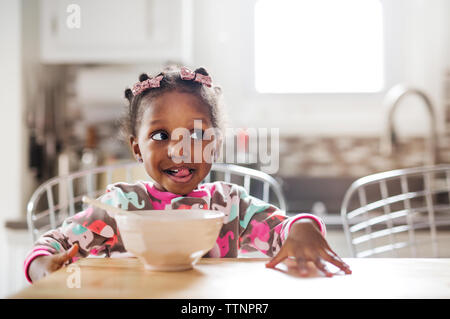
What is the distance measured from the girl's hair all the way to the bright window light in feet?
3.88

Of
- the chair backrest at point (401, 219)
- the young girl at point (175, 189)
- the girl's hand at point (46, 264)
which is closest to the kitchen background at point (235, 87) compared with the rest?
the chair backrest at point (401, 219)

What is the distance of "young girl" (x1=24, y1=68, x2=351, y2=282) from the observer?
0.64 m

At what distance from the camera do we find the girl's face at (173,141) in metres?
0.64

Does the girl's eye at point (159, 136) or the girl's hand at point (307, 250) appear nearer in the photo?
the girl's hand at point (307, 250)

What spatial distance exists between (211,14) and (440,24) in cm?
94

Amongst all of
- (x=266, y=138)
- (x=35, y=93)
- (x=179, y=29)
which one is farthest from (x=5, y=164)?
(x=266, y=138)

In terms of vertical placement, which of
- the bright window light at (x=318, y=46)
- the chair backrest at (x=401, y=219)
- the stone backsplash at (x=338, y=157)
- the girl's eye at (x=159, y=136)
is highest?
the bright window light at (x=318, y=46)

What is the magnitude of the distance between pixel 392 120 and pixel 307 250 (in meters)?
1.21

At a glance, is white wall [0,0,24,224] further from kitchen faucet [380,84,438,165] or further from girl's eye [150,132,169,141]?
kitchen faucet [380,84,438,165]

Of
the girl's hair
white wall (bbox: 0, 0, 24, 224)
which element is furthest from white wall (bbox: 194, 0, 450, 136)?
the girl's hair

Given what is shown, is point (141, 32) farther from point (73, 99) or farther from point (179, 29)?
point (73, 99)

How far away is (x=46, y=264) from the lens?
0.52 metres

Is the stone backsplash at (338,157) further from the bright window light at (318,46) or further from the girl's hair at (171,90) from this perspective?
the girl's hair at (171,90)

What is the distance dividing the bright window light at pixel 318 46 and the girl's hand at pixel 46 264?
1482 mm
